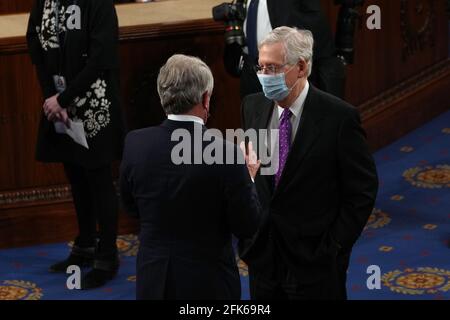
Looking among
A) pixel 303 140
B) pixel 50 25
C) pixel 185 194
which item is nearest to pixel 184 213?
pixel 185 194

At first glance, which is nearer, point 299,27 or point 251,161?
point 251,161

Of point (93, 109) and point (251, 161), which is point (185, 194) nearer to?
point (251, 161)

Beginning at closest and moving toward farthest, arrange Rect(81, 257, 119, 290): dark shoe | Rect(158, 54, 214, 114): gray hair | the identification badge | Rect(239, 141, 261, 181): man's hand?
1. Rect(158, 54, 214, 114): gray hair
2. Rect(239, 141, 261, 181): man's hand
3. the identification badge
4. Rect(81, 257, 119, 290): dark shoe

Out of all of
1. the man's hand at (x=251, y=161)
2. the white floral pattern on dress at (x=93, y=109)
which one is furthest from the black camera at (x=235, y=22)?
the man's hand at (x=251, y=161)

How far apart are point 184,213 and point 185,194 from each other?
62 mm

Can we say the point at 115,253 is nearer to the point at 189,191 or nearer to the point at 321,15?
the point at 321,15

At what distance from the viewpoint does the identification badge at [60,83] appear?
16.4 feet

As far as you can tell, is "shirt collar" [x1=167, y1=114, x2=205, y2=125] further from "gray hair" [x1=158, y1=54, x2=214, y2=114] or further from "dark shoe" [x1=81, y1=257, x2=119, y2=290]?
"dark shoe" [x1=81, y1=257, x2=119, y2=290]

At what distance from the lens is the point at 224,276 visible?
332cm

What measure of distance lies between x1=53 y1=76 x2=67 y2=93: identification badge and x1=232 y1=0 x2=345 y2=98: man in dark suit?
0.88 m

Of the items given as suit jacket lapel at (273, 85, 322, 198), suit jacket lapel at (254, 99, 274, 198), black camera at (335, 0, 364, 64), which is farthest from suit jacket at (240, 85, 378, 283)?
black camera at (335, 0, 364, 64)

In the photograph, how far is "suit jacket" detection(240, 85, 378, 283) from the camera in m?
3.45

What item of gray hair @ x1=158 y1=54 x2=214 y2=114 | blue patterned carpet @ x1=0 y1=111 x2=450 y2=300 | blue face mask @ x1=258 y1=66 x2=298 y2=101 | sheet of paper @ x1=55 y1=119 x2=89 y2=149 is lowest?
blue patterned carpet @ x1=0 y1=111 x2=450 y2=300

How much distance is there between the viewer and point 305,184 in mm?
3488
